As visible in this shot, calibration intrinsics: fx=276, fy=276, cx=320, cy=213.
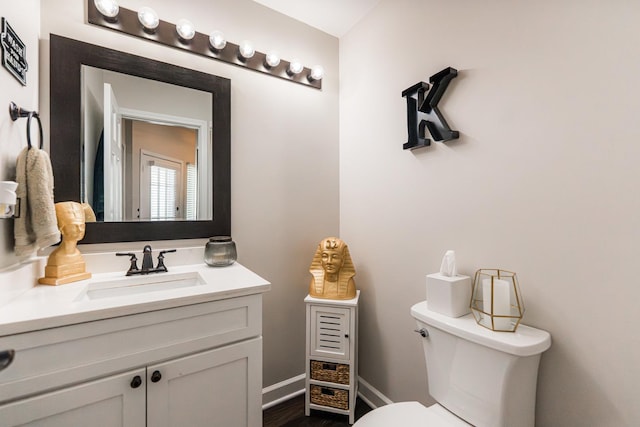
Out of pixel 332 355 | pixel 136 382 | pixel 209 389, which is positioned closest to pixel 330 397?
pixel 332 355

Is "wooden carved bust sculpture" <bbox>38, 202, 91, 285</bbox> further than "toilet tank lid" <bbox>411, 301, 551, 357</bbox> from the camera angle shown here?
Yes

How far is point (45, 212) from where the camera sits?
98 centimetres

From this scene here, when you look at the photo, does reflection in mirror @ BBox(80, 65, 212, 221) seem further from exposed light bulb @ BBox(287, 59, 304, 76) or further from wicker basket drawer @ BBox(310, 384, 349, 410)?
wicker basket drawer @ BBox(310, 384, 349, 410)

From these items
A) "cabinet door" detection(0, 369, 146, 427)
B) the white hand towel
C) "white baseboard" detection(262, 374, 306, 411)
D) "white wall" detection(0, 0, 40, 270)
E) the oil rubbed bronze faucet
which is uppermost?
"white wall" detection(0, 0, 40, 270)

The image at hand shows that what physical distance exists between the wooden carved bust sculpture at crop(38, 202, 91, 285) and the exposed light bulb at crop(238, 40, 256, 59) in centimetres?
116

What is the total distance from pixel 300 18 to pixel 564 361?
87.5 inches

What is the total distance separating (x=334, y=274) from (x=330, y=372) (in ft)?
1.83

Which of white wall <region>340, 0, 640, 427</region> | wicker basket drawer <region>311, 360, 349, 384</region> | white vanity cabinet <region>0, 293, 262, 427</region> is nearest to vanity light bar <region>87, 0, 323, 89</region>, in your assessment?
white wall <region>340, 0, 640, 427</region>

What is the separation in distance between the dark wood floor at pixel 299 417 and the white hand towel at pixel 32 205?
142 cm

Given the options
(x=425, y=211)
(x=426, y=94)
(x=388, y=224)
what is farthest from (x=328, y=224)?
(x=426, y=94)

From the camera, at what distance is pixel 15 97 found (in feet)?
3.23

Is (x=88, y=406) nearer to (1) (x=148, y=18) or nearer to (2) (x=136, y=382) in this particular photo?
(2) (x=136, y=382)

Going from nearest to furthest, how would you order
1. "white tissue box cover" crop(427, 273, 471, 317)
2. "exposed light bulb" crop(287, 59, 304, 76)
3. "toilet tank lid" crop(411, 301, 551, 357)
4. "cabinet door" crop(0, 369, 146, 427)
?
"cabinet door" crop(0, 369, 146, 427) → "toilet tank lid" crop(411, 301, 551, 357) → "white tissue box cover" crop(427, 273, 471, 317) → "exposed light bulb" crop(287, 59, 304, 76)

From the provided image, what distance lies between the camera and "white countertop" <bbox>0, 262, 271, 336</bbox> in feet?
2.54
